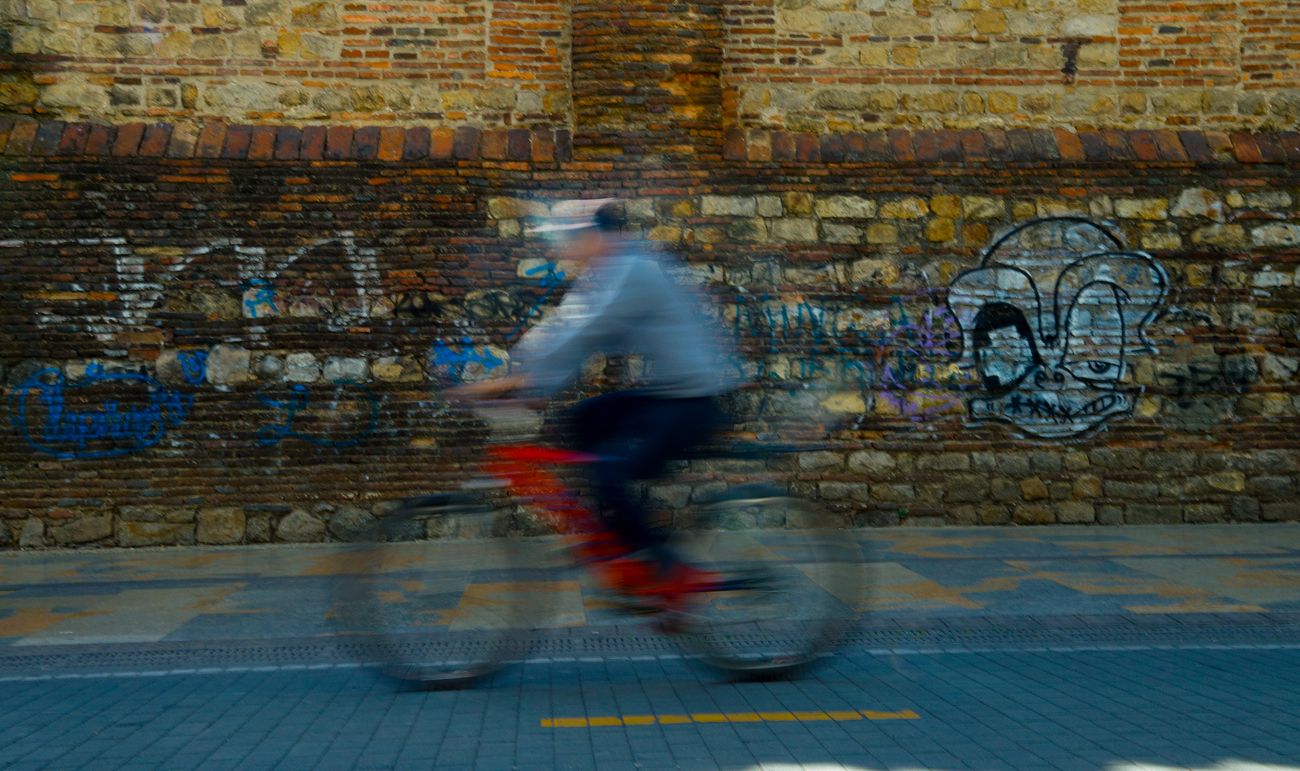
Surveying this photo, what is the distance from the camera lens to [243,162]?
8.60 meters

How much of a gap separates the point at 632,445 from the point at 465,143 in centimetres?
522

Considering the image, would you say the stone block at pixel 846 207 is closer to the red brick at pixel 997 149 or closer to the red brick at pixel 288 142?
the red brick at pixel 997 149

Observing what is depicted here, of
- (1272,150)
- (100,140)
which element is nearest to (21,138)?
(100,140)

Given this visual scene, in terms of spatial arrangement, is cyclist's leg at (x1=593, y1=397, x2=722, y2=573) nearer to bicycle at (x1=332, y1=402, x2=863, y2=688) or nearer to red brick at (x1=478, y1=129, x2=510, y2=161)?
bicycle at (x1=332, y1=402, x2=863, y2=688)

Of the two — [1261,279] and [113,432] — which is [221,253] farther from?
[1261,279]

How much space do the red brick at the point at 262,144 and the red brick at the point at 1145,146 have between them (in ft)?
24.8

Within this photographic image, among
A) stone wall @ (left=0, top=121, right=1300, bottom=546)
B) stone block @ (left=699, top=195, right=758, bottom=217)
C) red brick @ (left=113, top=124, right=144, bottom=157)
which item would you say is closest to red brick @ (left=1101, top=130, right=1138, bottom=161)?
stone wall @ (left=0, top=121, right=1300, bottom=546)

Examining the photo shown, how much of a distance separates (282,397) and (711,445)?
207 inches

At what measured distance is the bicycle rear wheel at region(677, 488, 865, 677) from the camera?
14.6ft

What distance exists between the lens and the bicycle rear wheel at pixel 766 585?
444cm

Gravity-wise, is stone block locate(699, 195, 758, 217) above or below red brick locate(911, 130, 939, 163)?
below

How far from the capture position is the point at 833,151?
9.10m

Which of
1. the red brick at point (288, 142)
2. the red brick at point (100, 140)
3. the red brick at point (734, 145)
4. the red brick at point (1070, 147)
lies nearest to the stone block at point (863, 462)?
the red brick at point (734, 145)

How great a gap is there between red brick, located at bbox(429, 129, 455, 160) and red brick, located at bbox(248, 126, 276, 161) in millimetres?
1316
